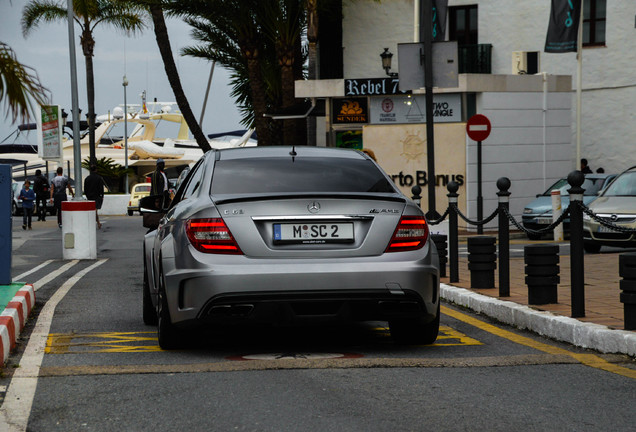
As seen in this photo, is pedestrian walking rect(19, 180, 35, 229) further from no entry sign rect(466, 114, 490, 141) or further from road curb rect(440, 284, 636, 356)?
road curb rect(440, 284, 636, 356)

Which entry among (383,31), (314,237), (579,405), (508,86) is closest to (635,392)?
(579,405)

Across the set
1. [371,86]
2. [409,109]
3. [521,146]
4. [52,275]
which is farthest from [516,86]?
[52,275]

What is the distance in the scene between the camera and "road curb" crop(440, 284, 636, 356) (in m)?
7.28

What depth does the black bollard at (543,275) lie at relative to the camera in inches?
369

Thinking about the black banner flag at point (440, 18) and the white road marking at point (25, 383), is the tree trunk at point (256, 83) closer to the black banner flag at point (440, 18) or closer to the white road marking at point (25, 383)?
the black banner flag at point (440, 18)

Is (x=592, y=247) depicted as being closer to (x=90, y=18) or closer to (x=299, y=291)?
(x=299, y=291)

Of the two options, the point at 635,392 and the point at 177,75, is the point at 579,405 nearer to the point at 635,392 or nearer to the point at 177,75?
the point at 635,392

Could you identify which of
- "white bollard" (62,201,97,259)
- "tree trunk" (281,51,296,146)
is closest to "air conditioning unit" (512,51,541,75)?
"tree trunk" (281,51,296,146)

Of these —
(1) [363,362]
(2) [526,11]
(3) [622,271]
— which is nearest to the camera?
(1) [363,362]

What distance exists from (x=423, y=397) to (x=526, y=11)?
94.5ft

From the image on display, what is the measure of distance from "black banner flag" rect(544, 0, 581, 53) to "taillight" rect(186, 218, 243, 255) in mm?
22606

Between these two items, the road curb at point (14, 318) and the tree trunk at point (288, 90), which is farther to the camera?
the tree trunk at point (288, 90)

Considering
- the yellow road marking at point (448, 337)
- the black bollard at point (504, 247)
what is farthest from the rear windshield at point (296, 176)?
the black bollard at point (504, 247)

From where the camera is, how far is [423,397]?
577 centimetres
